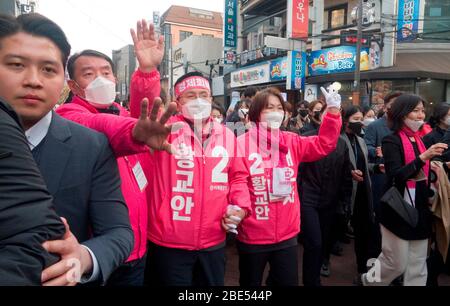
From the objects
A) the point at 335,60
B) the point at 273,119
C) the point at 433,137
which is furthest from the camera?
the point at 335,60

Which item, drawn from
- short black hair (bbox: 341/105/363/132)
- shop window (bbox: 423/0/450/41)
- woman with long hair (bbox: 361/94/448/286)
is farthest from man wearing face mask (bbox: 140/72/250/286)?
shop window (bbox: 423/0/450/41)

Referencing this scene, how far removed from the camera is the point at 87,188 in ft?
4.17

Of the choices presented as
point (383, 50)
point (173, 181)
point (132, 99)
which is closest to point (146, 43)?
point (132, 99)

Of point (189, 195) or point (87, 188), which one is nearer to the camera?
point (87, 188)

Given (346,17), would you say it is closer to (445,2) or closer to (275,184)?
(445,2)

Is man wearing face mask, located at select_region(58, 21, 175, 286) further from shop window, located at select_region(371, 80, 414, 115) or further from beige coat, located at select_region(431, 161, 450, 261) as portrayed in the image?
shop window, located at select_region(371, 80, 414, 115)

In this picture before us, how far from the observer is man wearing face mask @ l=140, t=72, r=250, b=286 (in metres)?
2.16

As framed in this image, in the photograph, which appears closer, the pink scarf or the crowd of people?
the crowd of people

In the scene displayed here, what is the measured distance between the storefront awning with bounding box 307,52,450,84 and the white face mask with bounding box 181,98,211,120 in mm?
10787

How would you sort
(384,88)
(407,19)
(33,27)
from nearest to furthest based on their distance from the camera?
(33,27), (407,19), (384,88)

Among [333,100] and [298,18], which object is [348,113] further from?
[298,18]

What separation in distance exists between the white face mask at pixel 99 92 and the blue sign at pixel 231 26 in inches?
786

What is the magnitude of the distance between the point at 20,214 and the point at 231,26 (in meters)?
21.6

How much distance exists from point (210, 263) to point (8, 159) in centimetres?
163
